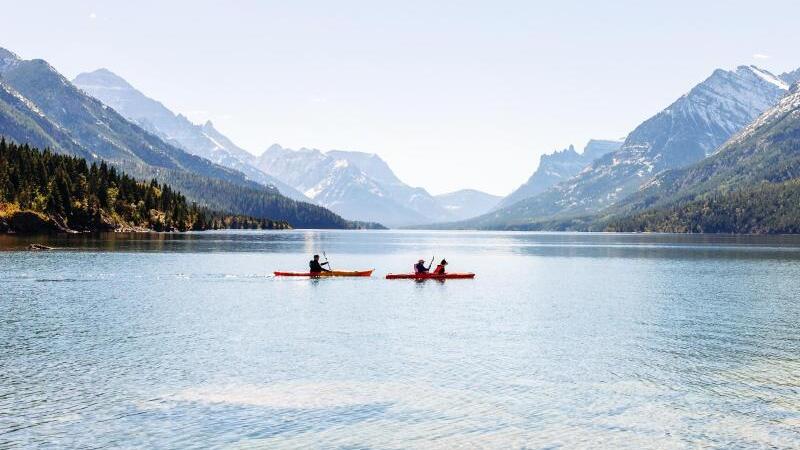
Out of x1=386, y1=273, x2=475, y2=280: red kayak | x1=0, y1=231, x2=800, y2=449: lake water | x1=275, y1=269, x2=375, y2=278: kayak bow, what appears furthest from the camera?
x1=275, y1=269, x2=375, y2=278: kayak bow

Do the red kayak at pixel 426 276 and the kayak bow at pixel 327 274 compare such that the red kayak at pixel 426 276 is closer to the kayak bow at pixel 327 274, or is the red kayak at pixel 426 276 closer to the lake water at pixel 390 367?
the kayak bow at pixel 327 274

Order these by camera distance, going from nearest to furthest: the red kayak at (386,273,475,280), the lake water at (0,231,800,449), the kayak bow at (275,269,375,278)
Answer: the lake water at (0,231,800,449) < the red kayak at (386,273,475,280) < the kayak bow at (275,269,375,278)

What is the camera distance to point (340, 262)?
150m

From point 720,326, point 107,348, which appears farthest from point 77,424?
point 720,326

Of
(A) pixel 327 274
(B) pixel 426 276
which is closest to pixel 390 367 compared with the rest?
(B) pixel 426 276

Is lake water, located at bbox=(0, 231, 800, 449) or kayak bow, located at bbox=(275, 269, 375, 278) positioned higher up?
kayak bow, located at bbox=(275, 269, 375, 278)

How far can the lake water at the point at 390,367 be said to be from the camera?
31.2 metres

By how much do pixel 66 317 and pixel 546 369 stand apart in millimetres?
39851

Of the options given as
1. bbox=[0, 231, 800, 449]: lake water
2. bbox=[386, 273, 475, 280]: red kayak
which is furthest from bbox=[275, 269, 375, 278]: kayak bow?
bbox=[0, 231, 800, 449]: lake water

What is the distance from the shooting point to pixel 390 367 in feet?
A: 145

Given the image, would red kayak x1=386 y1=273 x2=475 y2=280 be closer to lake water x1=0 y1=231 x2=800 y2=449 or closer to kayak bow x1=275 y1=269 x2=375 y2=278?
kayak bow x1=275 y1=269 x2=375 y2=278

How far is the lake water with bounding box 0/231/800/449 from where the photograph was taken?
31203mm

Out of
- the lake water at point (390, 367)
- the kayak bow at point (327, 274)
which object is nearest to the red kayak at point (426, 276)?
the kayak bow at point (327, 274)

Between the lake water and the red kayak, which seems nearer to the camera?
the lake water
